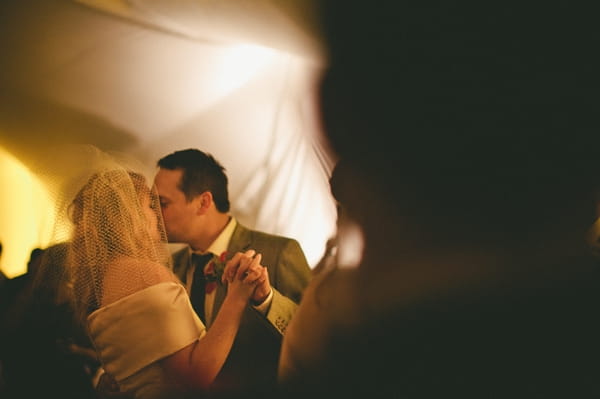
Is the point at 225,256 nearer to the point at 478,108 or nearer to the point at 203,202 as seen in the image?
the point at 203,202

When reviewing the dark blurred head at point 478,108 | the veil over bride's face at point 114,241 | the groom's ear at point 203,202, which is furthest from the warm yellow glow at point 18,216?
the dark blurred head at point 478,108

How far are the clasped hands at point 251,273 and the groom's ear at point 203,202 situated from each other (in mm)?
192

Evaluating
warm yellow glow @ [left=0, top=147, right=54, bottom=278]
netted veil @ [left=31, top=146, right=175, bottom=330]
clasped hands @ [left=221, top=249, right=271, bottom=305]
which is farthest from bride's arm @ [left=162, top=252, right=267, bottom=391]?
warm yellow glow @ [left=0, top=147, right=54, bottom=278]

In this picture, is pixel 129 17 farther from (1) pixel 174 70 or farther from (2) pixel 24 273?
(2) pixel 24 273

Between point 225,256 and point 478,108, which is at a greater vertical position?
point 478,108

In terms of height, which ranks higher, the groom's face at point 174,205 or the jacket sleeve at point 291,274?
the groom's face at point 174,205

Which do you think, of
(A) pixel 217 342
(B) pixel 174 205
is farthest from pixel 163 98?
(A) pixel 217 342

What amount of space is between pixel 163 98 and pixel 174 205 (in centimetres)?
29

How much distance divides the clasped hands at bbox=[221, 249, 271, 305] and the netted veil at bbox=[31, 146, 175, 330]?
134 mm

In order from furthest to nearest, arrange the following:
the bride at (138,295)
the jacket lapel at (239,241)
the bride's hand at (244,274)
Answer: the jacket lapel at (239,241) → the bride's hand at (244,274) → the bride at (138,295)

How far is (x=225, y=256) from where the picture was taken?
990 mm

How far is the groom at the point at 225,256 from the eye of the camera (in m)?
0.87

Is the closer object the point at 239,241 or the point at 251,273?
the point at 251,273

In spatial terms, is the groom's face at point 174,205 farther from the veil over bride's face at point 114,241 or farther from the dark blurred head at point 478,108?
the dark blurred head at point 478,108
